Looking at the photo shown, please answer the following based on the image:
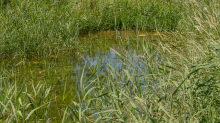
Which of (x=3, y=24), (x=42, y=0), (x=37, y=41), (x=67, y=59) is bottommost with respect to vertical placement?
(x=67, y=59)

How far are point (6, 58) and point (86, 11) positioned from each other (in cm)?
287

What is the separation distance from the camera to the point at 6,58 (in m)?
4.28

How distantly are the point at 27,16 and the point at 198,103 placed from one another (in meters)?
3.27

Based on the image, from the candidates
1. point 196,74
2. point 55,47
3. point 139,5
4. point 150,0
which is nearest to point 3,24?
point 55,47

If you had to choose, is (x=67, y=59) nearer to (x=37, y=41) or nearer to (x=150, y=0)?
(x=37, y=41)

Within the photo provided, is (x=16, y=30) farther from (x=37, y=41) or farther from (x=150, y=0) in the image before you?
(x=150, y=0)

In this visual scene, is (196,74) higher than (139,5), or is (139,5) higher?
(139,5)

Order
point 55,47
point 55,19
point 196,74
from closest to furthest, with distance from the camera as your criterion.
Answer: point 196,74 → point 55,47 → point 55,19

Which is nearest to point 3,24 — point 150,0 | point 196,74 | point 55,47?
point 55,47

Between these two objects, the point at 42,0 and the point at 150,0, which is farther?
the point at 150,0

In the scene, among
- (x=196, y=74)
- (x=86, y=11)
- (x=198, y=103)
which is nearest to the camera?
(x=198, y=103)

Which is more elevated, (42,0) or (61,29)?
(42,0)

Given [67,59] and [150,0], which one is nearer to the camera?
[67,59]

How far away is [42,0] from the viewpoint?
5.02 m
